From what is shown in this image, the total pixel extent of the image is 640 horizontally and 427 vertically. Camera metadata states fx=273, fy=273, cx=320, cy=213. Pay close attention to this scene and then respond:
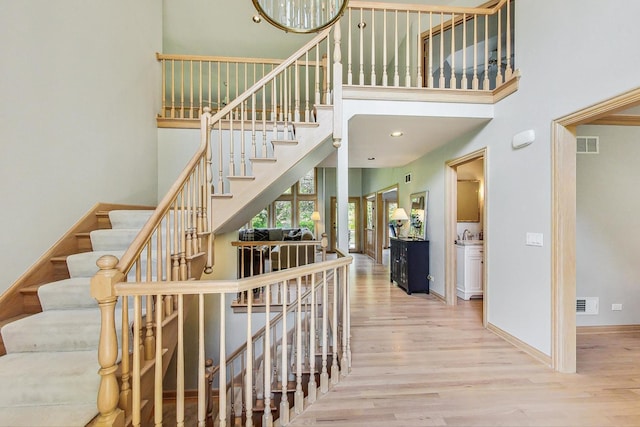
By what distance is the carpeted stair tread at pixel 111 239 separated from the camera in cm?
238

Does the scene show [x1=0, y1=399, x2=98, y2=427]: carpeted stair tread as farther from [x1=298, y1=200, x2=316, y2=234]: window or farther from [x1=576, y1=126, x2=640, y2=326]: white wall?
[x1=298, y1=200, x2=316, y2=234]: window

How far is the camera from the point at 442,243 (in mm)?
4090

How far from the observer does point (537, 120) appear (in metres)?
2.40

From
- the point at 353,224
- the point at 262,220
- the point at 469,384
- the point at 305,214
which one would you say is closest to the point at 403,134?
the point at 469,384

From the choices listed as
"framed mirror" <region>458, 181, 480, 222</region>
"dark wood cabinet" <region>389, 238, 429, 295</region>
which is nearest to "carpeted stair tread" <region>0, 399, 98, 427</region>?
"dark wood cabinet" <region>389, 238, 429, 295</region>

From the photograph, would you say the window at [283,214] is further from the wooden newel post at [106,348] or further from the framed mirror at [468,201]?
the wooden newel post at [106,348]

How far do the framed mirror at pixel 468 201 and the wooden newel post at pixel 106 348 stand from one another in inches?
193

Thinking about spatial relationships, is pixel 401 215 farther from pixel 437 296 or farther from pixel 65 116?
pixel 65 116

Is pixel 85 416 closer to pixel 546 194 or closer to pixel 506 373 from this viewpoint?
pixel 506 373

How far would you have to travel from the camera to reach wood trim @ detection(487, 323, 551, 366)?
230cm

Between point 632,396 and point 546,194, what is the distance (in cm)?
152

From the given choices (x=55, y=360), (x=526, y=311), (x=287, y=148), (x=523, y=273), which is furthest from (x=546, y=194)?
(x=55, y=360)

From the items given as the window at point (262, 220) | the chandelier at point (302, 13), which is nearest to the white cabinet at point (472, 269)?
the chandelier at point (302, 13)

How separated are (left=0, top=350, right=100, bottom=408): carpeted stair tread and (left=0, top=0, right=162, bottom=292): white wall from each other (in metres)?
0.83
